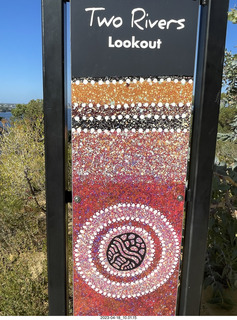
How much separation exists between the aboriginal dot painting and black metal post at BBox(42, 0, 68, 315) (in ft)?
0.24

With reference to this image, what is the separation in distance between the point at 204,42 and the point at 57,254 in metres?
1.44

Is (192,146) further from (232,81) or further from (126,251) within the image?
(232,81)

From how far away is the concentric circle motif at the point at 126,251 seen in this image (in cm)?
159

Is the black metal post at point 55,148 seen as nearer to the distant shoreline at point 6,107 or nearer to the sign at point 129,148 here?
the sign at point 129,148

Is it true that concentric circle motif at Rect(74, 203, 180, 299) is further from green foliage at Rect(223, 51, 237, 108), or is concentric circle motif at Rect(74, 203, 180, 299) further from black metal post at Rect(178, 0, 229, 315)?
green foliage at Rect(223, 51, 237, 108)

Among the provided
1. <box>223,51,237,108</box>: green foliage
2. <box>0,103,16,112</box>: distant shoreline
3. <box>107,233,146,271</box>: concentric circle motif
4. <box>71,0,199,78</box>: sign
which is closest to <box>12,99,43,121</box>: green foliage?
<box>0,103,16,112</box>: distant shoreline

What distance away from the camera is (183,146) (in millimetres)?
1539

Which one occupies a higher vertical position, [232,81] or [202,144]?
[232,81]

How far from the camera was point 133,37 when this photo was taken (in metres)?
1.43

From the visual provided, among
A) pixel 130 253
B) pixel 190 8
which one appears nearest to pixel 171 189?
pixel 130 253

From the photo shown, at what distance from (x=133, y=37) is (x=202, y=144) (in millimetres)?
688

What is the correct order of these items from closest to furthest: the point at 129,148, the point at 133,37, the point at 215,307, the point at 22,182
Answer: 1. the point at 133,37
2. the point at 129,148
3. the point at 215,307
4. the point at 22,182

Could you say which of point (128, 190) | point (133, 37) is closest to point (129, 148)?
point (128, 190)

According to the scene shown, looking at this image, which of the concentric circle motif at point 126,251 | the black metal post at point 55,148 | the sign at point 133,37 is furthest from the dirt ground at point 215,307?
the sign at point 133,37
